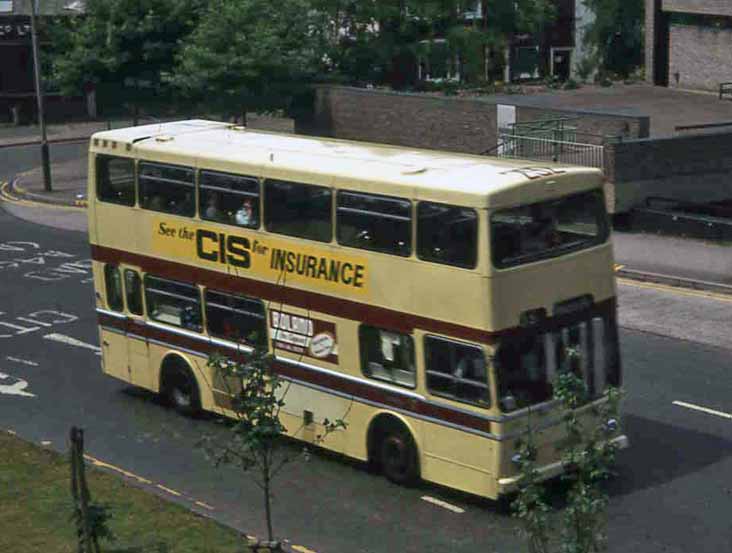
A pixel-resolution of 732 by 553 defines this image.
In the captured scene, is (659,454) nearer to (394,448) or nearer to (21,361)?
(394,448)

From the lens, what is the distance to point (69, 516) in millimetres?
16719

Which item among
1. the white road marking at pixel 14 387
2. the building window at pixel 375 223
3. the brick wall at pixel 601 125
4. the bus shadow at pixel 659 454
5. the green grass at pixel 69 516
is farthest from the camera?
the brick wall at pixel 601 125

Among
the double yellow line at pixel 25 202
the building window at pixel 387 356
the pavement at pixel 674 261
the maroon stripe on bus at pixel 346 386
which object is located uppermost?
the building window at pixel 387 356

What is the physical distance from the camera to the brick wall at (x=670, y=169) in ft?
111

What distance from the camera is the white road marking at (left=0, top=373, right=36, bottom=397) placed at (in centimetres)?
2306

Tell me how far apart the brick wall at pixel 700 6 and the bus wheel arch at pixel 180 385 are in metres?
35.6

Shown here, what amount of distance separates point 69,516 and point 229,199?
5279 mm

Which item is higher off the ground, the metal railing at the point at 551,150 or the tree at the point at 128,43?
the tree at the point at 128,43

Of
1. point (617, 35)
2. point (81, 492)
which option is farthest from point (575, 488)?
point (617, 35)

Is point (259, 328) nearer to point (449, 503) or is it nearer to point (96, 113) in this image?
point (449, 503)

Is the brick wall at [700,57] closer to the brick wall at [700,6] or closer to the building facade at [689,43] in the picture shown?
the building facade at [689,43]

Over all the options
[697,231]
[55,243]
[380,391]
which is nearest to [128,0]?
[55,243]

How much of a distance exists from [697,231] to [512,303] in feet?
56.8

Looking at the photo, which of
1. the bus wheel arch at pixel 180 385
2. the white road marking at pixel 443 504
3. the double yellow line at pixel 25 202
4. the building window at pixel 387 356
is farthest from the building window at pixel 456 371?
the double yellow line at pixel 25 202
